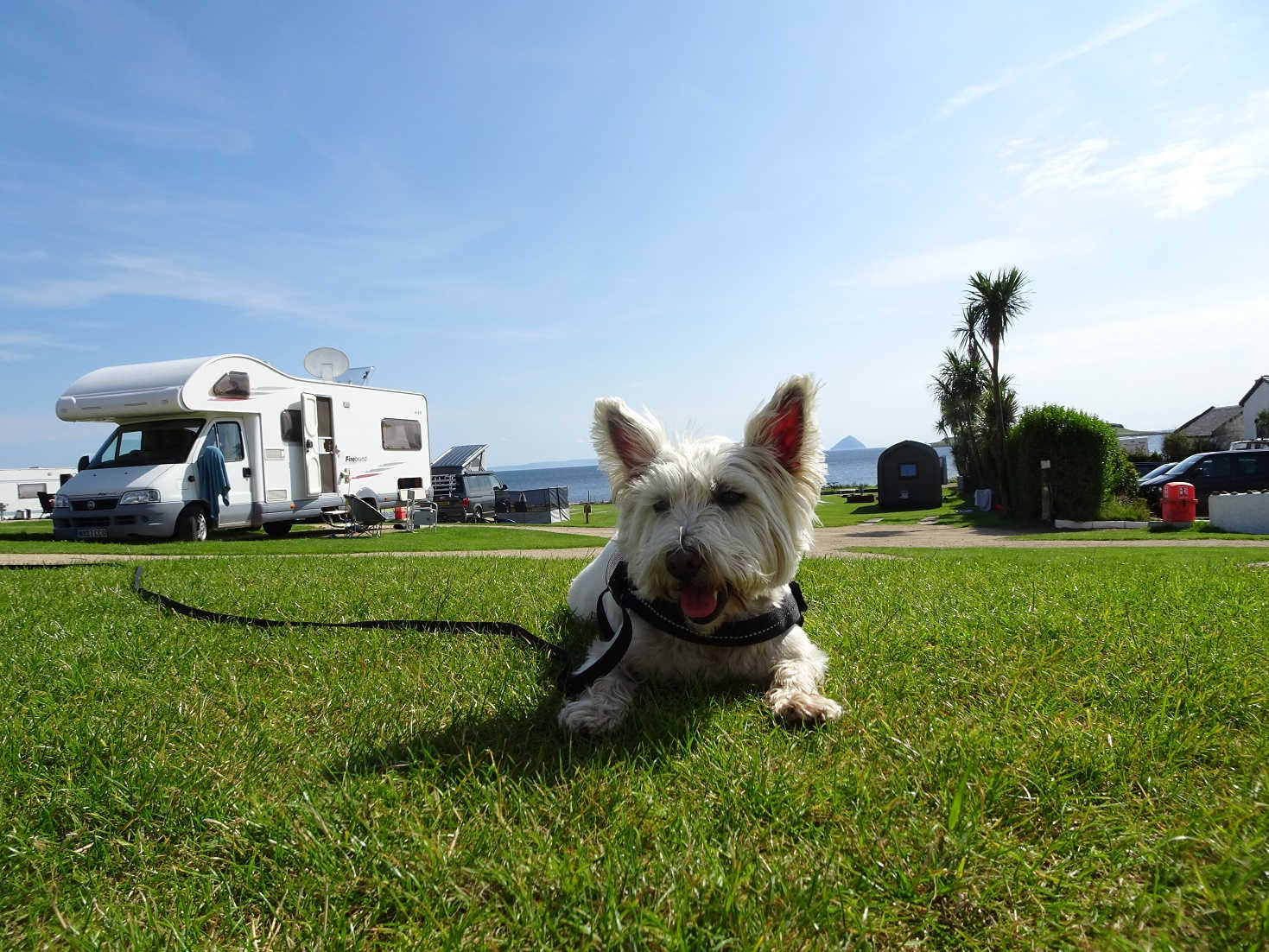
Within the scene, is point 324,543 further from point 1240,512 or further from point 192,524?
point 1240,512

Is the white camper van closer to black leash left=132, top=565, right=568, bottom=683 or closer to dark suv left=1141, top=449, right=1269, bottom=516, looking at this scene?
black leash left=132, top=565, right=568, bottom=683

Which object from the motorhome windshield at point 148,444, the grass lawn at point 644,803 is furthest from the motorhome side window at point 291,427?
the grass lawn at point 644,803

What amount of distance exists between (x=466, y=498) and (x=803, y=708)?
106 ft

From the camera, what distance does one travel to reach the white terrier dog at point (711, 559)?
9.86 feet

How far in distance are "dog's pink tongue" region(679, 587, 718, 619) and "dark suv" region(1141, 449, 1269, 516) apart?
1065 inches

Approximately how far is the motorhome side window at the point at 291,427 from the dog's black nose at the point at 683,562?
65.8ft

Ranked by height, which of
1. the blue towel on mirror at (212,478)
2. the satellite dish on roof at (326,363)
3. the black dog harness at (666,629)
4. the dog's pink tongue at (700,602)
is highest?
the satellite dish on roof at (326,363)

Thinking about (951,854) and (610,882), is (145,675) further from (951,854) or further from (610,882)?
(951,854)

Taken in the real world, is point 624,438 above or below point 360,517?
above

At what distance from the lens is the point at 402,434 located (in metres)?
25.1

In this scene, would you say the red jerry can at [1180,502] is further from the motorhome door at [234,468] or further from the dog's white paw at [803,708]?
the motorhome door at [234,468]

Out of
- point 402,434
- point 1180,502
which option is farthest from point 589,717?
point 402,434

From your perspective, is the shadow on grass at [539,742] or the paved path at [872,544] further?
the paved path at [872,544]

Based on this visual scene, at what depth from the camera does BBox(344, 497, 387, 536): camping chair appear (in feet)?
68.5
